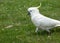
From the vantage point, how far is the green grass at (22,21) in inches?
281

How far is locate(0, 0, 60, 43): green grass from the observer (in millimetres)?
7136

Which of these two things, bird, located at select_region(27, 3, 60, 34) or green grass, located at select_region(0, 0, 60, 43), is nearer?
bird, located at select_region(27, 3, 60, 34)

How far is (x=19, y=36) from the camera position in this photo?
24.4ft

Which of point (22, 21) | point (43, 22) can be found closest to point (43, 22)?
point (43, 22)

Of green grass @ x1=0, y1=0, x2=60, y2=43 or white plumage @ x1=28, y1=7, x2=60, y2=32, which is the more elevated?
white plumage @ x1=28, y1=7, x2=60, y2=32

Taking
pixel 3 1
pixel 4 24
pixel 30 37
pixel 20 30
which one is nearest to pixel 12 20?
pixel 4 24

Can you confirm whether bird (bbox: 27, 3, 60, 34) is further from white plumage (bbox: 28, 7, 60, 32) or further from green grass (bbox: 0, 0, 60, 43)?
green grass (bbox: 0, 0, 60, 43)

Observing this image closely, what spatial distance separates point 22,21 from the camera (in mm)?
8898

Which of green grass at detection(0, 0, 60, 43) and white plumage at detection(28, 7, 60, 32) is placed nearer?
white plumage at detection(28, 7, 60, 32)

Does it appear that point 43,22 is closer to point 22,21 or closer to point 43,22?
point 43,22

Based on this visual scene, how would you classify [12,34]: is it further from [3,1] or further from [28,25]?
[3,1]

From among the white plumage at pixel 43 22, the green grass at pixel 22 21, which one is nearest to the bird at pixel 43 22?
the white plumage at pixel 43 22

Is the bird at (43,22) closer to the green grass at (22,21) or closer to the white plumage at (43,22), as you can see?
the white plumage at (43,22)

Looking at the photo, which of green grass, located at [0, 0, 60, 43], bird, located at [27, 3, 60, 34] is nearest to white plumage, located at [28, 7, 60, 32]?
bird, located at [27, 3, 60, 34]
